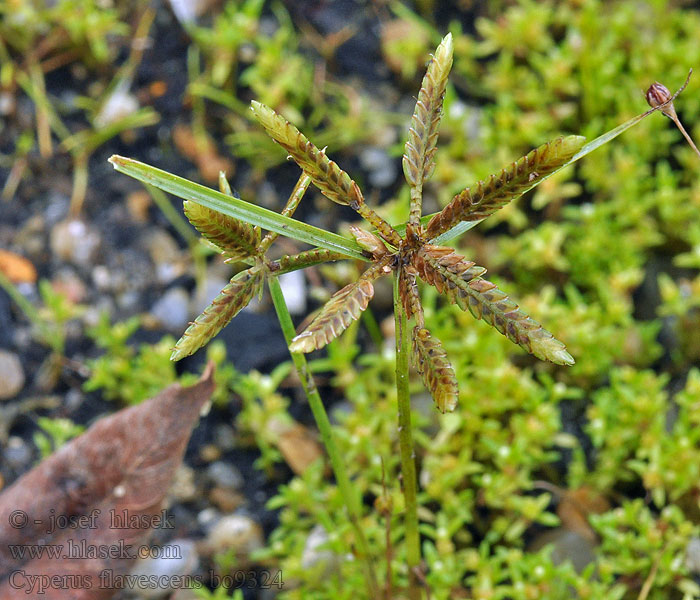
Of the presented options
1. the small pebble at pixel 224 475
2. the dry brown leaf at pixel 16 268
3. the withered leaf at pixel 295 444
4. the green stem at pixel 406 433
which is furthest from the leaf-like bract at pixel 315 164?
the dry brown leaf at pixel 16 268

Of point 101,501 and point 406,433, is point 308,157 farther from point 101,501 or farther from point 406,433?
point 101,501

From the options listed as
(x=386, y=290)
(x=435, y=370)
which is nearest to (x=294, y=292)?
(x=386, y=290)

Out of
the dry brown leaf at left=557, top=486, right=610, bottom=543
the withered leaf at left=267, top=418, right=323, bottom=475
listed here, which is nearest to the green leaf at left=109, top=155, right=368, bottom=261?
the withered leaf at left=267, top=418, right=323, bottom=475

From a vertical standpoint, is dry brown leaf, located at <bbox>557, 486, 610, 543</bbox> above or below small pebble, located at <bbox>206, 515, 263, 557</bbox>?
below

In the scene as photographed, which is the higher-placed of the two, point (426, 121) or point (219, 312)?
point (426, 121)

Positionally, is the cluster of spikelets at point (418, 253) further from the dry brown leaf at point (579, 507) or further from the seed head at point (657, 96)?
the dry brown leaf at point (579, 507)

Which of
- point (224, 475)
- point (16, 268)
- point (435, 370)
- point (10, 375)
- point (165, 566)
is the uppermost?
point (16, 268)

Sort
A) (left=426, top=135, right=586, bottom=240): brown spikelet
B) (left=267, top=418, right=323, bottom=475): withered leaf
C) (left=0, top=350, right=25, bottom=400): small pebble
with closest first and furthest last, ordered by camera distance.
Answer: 1. (left=426, top=135, right=586, bottom=240): brown spikelet
2. (left=267, top=418, right=323, bottom=475): withered leaf
3. (left=0, top=350, right=25, bottom=400): small pebble

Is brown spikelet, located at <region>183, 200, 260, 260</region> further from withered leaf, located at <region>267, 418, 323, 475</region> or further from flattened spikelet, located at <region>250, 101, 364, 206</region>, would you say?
withered leaf, located at <region>267, 418, 323, 475</region>
